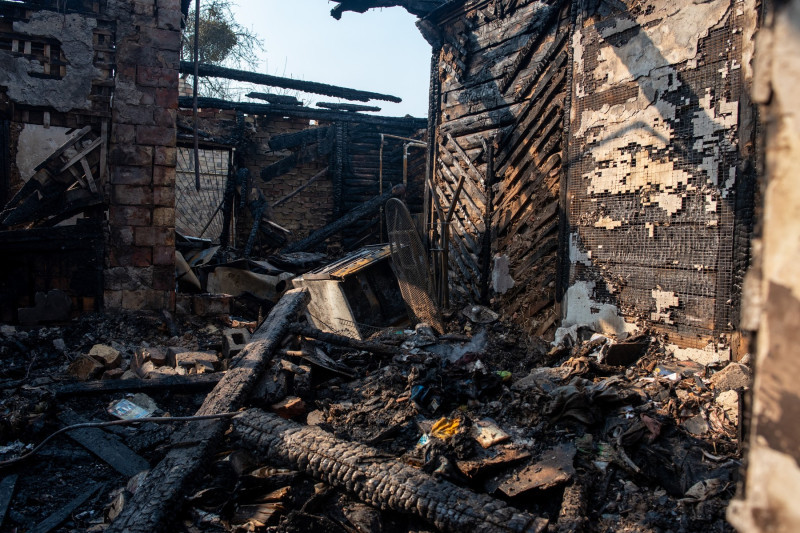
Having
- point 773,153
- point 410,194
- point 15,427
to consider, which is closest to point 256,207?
point 410,194

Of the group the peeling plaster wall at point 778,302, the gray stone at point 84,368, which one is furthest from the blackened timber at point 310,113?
the peeling plaster wall at point 778,302

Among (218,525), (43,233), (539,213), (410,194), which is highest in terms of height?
(410,194)

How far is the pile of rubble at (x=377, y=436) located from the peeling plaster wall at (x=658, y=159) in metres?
0.56

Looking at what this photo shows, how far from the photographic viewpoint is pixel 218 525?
3.12 metres

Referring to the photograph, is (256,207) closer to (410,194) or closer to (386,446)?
(410,194)

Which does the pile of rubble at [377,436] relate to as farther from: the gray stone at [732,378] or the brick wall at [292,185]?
the brick wall at [292,185]

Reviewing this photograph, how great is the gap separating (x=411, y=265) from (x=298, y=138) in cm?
800

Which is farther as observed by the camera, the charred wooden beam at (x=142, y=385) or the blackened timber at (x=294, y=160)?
the blackened timber at (x=294, y=160)

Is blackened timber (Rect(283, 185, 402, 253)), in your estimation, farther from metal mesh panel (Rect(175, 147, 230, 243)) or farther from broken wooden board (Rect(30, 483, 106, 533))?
broken wooden board (Rect(30, 483, 106, 533))

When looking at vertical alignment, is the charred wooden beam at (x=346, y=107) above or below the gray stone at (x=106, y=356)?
above

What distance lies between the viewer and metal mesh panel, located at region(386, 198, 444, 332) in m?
6.83

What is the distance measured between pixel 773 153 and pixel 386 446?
3464 mm

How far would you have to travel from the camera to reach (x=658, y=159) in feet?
16.6

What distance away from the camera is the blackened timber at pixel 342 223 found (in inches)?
499
